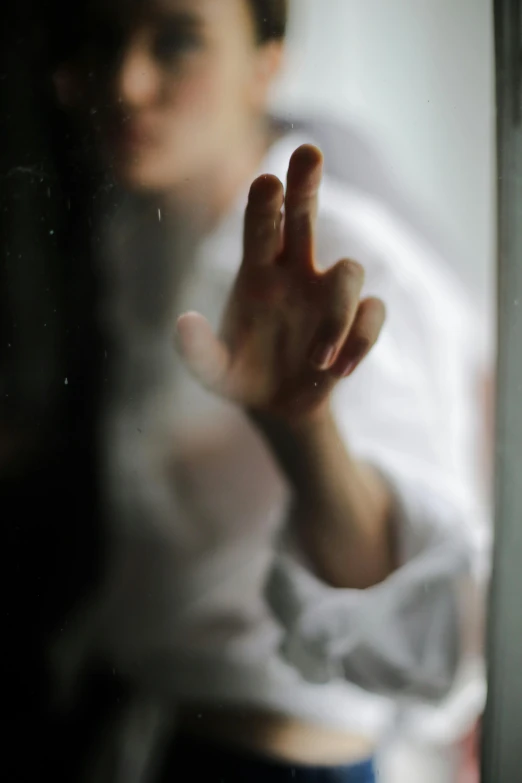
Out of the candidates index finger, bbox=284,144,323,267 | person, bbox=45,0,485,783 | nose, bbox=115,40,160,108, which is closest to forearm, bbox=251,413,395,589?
person, bbox=45,0,485,783

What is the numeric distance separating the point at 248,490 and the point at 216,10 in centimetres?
32

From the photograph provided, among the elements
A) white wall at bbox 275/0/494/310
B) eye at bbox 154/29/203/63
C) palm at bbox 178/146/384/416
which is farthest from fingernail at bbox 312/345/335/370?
eye at bbox 154/29/203/63

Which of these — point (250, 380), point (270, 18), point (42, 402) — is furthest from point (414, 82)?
point (42, 402)

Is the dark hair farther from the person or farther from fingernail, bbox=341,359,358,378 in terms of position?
fingernail, bbox=341,359,358,378

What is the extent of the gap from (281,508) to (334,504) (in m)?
0.04

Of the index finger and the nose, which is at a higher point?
the nose

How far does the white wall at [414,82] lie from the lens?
1.31 feet

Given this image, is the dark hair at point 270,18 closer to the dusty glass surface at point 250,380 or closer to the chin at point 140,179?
the dusty glass surface at point 250,380

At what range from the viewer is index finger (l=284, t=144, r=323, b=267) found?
406mm

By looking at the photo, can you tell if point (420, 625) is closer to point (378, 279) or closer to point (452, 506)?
point (452, 506)

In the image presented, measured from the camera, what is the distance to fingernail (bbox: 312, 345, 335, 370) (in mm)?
412

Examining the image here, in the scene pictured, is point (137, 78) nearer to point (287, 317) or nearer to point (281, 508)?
point (287, 317)

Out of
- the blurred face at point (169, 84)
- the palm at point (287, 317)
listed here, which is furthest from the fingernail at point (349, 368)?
the blurred face at point (169, 84)

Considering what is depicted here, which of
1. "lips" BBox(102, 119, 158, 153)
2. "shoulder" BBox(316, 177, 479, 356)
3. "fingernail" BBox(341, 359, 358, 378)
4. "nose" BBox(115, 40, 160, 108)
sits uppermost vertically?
"nose" BBox(115, 40, 160, 108)
